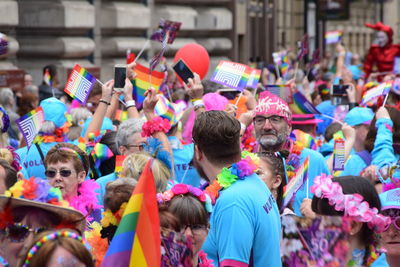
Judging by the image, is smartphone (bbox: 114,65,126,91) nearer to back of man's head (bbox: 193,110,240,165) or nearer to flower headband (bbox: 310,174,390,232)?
back of man's head (bbox: 193,110,240,165)

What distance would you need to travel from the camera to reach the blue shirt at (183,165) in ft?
22.6

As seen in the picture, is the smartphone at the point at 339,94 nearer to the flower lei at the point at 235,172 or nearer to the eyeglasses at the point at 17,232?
the flower lei at the point at 235,172

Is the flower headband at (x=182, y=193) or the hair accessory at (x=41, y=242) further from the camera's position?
the flower headband at (x=182, y=193)

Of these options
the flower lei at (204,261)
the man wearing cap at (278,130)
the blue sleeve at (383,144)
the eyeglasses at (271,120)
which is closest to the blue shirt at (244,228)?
the flower lei at (204,261)

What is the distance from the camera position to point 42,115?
715cm

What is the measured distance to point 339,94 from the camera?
1083cm

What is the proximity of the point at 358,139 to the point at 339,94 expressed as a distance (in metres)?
2.86

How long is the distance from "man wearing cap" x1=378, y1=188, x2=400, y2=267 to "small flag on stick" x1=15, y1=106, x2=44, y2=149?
9.87ft

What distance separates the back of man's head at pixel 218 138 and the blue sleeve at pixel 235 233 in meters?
0.29

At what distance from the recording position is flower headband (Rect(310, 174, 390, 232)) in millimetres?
4141

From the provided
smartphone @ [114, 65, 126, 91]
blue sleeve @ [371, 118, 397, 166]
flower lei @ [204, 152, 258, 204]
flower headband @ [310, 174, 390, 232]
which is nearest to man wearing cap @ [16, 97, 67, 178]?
smartphone @ [114, 65, 126, 91]

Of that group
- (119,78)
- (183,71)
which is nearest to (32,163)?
(119,78)

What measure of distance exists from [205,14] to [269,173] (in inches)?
532

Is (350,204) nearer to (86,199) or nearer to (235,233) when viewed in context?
(235,233)
